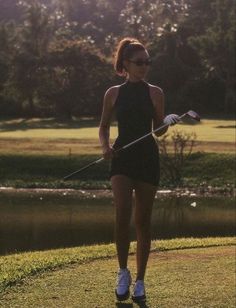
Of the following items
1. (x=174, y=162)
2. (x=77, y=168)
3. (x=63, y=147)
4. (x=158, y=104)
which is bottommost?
(x=77, y=168)

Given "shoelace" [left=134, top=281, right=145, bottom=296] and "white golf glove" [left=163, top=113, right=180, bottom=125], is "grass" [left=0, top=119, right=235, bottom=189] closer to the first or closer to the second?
"white golf glove" [left=163, top=113, right=180, bottom=125]

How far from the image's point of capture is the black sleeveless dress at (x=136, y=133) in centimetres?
567

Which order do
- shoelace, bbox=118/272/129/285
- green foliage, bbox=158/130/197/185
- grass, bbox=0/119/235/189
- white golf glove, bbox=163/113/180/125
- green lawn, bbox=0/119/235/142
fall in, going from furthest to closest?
green lawn, bbox=0/119/235/142, green foliage, bbox=158/130/197/185, grass, bbox=0/119/235/189, white golf glove, bbox=163/113/180/125, shoelace, bbox=118/272/129/285

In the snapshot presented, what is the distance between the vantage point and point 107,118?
585 cm

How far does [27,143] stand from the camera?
111 ft

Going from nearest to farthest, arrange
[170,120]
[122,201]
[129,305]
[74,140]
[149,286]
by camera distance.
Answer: [129,305] → [122,201] → [170,120] → [149,286] → [74,140]

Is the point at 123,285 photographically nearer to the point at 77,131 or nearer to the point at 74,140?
the point at 74,140

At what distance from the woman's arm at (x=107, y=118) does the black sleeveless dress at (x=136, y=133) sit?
57mm

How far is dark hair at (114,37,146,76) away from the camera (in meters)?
5.73

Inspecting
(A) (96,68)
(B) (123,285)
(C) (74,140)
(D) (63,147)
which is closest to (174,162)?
(D) (63,147)

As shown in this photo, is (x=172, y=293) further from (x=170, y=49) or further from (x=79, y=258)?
(x=170, y=49)

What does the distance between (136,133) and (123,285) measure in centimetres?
127

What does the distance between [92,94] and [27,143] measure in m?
23.1

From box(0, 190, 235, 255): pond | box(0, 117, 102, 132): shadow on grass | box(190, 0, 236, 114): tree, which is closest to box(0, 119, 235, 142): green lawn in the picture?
box(0, 117, 102, 132): shadow on grass
